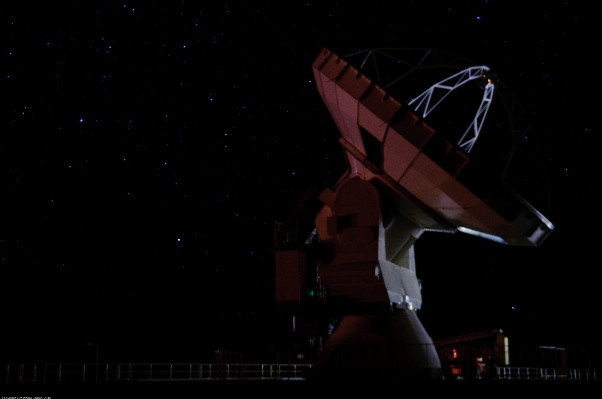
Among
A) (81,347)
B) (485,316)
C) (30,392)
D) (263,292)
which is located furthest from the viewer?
(81,347)

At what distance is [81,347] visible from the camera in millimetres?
91062

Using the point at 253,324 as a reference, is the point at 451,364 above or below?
below

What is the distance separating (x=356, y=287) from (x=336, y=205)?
2.86 metres

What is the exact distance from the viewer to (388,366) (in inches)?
923

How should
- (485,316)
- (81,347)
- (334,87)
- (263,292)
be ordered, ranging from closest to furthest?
(334,87), (485,316), (263,292), (81,347)

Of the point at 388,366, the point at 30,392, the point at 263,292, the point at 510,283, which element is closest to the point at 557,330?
the point at 510,283

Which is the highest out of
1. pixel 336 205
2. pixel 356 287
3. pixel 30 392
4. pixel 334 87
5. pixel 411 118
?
pixel 334 87

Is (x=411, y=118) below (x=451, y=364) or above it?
above

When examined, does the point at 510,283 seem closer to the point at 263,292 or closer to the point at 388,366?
the point at 263,292

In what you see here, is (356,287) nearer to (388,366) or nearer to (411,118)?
(388,366)

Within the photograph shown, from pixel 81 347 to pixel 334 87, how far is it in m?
75.5

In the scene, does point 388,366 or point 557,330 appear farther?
point 557,330

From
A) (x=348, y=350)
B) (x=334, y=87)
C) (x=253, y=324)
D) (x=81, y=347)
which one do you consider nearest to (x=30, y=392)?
(x=348, y=350)

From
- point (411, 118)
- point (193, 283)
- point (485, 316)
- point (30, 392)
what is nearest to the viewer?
point (30, 392)
